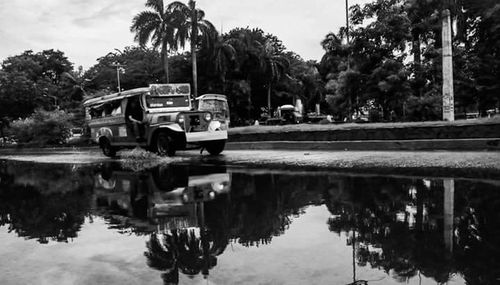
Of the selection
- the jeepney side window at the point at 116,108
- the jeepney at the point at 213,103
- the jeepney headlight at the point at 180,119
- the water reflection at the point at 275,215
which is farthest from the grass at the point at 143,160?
the jeepney at the point at 213,103

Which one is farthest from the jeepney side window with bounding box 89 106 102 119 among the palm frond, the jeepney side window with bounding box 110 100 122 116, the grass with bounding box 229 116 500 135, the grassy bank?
the palm frond

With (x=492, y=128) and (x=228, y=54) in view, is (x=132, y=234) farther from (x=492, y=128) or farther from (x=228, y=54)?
(x=228, y=54)

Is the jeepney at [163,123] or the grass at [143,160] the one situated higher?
the jeepney at [163,123]

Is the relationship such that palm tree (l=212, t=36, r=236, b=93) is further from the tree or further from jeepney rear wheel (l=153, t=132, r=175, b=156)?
jeepney rear wheel (l=153, t=132, r=175, b=156)

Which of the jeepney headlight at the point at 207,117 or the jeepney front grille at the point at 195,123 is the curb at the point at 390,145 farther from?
the jeepney front grille at the point at 195,123

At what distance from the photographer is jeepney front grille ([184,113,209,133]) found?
47.3ft

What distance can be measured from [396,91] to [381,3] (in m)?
4.62

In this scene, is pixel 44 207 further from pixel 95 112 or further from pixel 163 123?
pixel 95 112

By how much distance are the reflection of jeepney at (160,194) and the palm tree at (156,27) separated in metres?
27.2

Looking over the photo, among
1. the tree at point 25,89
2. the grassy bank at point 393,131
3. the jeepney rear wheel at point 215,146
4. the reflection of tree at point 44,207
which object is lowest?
the reflection of tree at point 44,207

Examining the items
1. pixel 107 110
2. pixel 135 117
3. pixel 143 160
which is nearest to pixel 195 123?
pixel 143 160

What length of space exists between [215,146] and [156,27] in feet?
78.7

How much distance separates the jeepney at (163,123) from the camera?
571 inches

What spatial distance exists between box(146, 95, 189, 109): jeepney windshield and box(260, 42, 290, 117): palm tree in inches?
1364
